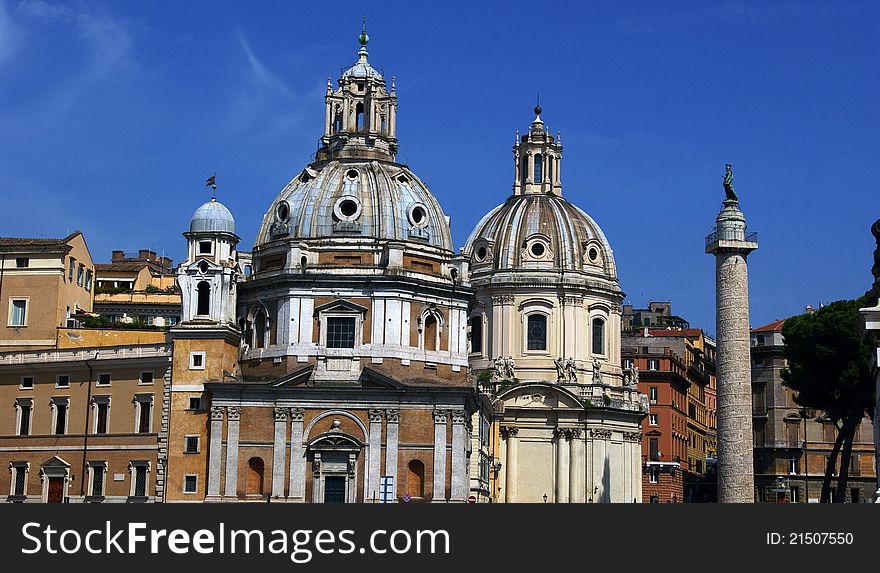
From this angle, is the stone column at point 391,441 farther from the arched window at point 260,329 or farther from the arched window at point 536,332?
the arched window at point 536,332

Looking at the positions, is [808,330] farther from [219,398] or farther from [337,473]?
[219,398]

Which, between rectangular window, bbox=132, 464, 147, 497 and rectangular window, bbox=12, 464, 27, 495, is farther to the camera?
rectangular window, bbox=12, 464, 27, 495

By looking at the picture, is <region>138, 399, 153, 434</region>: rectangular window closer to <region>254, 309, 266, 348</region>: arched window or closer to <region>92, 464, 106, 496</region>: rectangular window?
<region>92, 464, 106, 496</region>: rectangular window

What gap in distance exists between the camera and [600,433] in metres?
91.1

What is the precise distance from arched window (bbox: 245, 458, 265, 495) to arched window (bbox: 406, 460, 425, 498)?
678cm

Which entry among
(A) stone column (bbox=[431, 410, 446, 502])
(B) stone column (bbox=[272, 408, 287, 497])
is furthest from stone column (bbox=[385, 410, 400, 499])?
(B) stone column (bbox=[272, 408, 287, 497])

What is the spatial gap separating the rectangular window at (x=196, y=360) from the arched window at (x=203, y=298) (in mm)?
2681

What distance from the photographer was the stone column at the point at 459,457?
70.6 metres

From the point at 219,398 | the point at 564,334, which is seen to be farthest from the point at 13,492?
the point at 564,334

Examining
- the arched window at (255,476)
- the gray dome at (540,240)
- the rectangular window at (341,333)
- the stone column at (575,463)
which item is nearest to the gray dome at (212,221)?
the rectangular window at (341,333)

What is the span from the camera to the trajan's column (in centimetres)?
6334

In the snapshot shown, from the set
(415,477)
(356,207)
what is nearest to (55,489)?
(415,477)

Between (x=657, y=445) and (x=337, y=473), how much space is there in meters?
43.3
